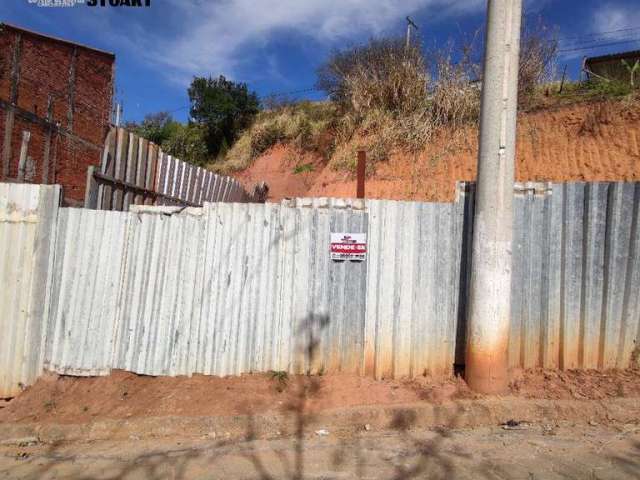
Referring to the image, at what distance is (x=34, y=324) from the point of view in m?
4.93

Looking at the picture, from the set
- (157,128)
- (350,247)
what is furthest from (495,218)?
(157,128)

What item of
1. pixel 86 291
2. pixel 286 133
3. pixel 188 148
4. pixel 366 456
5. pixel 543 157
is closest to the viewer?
pixel 366 456

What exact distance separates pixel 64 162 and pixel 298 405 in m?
5.77

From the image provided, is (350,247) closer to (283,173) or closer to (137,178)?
(137,178)

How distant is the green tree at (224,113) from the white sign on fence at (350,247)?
17.1 meters

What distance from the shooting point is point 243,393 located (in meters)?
4.48

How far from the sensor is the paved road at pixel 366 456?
332 cm

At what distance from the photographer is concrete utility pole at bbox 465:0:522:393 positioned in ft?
14.2

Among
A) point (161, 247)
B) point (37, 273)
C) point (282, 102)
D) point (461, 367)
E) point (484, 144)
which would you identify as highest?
point (282, 102)

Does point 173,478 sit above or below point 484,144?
below

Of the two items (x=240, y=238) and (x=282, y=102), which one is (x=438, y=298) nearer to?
(x=240, y=238)

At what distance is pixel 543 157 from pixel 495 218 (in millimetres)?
5095

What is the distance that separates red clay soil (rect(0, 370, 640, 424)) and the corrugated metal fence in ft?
0.53

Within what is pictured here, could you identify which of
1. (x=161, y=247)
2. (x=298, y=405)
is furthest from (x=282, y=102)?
(x=298, y=405)
